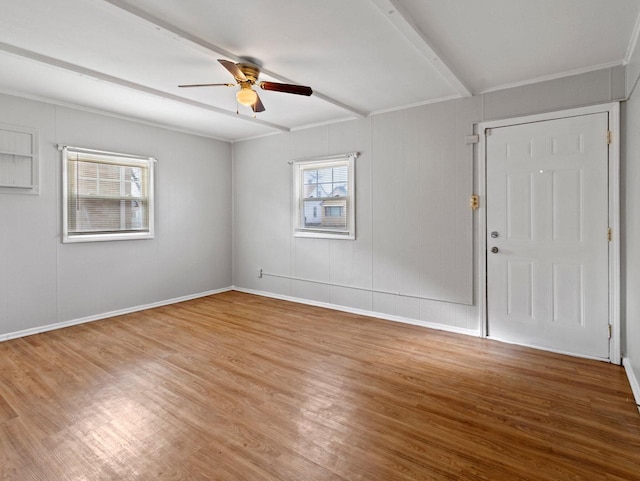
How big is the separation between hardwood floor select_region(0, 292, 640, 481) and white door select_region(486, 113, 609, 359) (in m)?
0.28

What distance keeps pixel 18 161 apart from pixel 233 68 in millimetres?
2780

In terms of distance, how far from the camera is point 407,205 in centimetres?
426

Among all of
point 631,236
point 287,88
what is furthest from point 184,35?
point 631,236

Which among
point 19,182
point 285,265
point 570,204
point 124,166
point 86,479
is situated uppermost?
point 124,166

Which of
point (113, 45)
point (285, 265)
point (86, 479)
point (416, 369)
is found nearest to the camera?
point (86, 479)

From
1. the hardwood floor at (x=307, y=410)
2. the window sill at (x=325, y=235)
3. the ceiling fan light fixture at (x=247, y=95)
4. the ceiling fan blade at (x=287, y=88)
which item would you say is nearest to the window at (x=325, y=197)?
the window sill at (x=325, y=235)

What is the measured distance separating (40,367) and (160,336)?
1.05 metres

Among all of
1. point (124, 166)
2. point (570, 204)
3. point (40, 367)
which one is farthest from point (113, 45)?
point (570, 204)

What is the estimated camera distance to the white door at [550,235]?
3.16 m

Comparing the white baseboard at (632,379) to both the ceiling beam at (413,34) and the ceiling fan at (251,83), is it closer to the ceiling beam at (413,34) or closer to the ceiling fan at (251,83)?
the ceiling beam at (413,34)

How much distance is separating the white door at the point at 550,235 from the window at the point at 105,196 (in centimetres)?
443

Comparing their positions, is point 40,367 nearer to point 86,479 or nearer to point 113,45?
point 86,479

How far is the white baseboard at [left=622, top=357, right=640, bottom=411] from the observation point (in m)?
2.48

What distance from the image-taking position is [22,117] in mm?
3818
